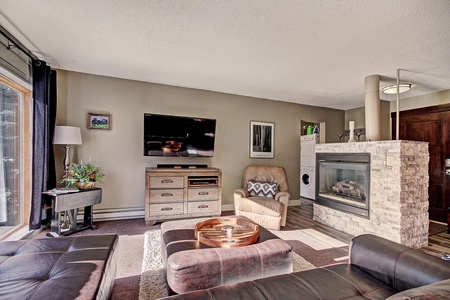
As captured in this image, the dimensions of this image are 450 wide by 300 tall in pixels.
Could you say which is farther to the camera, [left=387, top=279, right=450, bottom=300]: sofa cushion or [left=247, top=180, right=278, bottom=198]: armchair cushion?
[left=247, top=180, right=278, bottom=198]: armchair cushion

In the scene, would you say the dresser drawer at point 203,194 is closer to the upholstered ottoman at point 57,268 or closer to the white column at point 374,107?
the upholstered ottoman at point 57,268

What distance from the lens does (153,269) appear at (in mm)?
2088

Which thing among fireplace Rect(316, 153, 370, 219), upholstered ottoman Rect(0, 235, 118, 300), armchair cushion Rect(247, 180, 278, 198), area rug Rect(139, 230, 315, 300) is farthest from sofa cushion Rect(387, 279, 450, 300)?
armchair cushion Rect(247, 180, 278, 198)

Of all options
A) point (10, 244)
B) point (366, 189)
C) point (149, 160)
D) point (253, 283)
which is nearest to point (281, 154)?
point (366, 189)

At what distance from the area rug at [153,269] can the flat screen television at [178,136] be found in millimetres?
1450

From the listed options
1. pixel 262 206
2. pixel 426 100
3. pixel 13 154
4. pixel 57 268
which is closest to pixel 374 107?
pixel 426 100

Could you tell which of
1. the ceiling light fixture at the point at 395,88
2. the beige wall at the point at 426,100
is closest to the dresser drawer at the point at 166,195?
the ceiling light fixture at the point at 395,88

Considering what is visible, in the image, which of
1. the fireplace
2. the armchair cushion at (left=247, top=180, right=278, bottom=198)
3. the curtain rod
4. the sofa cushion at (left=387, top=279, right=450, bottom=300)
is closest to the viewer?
the sofa cushion at (left=387, top=279, right=450, bottom=300)

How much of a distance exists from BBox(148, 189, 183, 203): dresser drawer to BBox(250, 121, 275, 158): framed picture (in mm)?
1778

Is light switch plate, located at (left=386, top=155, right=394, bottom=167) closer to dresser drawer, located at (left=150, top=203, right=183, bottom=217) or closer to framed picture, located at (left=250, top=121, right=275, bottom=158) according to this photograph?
framed picture, located at (left=250, top=121, right=275, bottom=158)

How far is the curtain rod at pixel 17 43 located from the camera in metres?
2.22

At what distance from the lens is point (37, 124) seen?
2824mm

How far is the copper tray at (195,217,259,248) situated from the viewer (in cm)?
174

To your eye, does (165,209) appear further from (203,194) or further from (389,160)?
(389,160)
